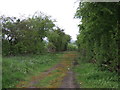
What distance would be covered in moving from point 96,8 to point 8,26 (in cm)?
2136

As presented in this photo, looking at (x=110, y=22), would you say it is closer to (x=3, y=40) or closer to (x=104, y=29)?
(x=104, y=29)

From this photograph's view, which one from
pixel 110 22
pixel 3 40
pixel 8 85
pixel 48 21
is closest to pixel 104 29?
pixel 110 22

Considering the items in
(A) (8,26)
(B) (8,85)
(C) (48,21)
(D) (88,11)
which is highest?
(C) (48,21)

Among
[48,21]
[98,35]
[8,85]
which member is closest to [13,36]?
[48,21]

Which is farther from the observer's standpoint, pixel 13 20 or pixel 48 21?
pixel 48 21

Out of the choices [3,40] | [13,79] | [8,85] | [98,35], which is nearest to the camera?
[98,35]

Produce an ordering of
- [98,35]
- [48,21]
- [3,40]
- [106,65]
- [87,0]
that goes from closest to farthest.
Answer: [87,0]
[98,35]
[106,65]
[3,40]
[48,21]

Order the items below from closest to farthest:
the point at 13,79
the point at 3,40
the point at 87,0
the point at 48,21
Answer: the point at 87,0, the point at 13,79, the point at 3,40, the point at 48,21

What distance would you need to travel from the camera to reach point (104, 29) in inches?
366

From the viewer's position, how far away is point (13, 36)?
93.4ft

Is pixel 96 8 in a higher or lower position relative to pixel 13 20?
lower

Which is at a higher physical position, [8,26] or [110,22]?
[8,26]

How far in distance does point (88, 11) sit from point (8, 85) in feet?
20.0

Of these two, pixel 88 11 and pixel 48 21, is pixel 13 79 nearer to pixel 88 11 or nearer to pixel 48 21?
pixel 88 11
